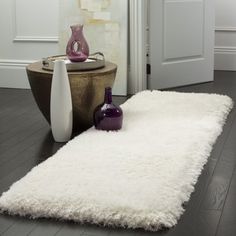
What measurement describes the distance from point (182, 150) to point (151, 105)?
3.55 feet

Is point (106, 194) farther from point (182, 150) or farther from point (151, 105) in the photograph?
point (151, 105)

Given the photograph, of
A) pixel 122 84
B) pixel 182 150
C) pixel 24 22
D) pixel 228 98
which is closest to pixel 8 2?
pixel 24 22

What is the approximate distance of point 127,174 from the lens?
2.50 meters

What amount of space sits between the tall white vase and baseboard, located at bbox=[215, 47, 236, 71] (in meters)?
2.60

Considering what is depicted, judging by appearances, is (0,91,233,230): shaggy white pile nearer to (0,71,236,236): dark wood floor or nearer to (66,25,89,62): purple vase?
(0,71,236,236): dark wood floor

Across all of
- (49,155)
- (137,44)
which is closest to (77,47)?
(49,155)

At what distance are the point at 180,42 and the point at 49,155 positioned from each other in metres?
2.09

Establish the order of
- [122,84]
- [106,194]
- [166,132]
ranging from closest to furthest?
[106,194] < [166,132] < [122,84]

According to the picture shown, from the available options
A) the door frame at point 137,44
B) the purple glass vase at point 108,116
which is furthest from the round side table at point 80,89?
the door frame at point 137,44

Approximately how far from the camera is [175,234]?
2014 millimetres

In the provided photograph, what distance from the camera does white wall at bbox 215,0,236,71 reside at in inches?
211

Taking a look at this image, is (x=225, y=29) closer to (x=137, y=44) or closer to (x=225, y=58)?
(x=225, y=58)

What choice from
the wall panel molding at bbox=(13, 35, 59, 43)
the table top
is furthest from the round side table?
the wall panel molding at bbox=(13, 35, 59, 43)

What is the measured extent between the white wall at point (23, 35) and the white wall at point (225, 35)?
5.55 ft
